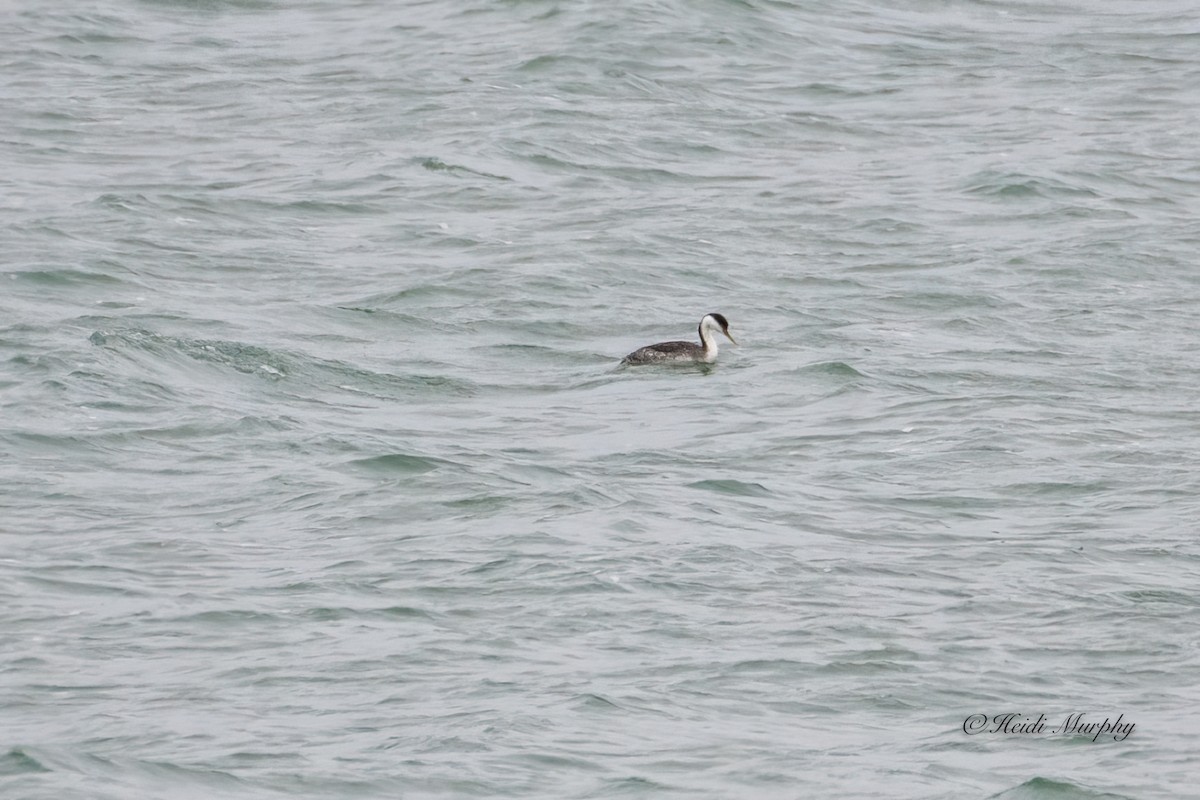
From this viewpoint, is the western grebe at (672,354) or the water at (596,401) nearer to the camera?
the water at (596,401)

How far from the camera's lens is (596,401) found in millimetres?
16141

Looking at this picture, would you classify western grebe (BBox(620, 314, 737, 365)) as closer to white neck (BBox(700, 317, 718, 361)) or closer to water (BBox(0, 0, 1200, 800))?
white neck (BBox(700, 317, 718, 361))

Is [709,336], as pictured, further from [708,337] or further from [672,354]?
[672,354]

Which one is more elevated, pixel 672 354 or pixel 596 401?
pixel 672 354

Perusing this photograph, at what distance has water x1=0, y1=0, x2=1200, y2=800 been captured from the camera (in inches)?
395

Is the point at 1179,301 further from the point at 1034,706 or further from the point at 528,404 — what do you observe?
the point at 1034,706

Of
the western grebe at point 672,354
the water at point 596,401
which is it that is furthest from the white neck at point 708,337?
the water at point 596,401

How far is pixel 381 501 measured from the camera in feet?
44.2

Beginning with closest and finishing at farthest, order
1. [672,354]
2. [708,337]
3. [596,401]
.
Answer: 1. [596,401]
2. [672,354]
3. [708,337]

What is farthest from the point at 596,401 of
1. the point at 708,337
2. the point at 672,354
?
the point at 708,337

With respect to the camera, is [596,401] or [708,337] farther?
[708,337]

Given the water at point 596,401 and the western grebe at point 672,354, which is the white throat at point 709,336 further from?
the water at point 596,401

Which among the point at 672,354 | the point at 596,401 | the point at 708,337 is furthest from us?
the point at 708,337

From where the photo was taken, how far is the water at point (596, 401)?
32.9 feet
